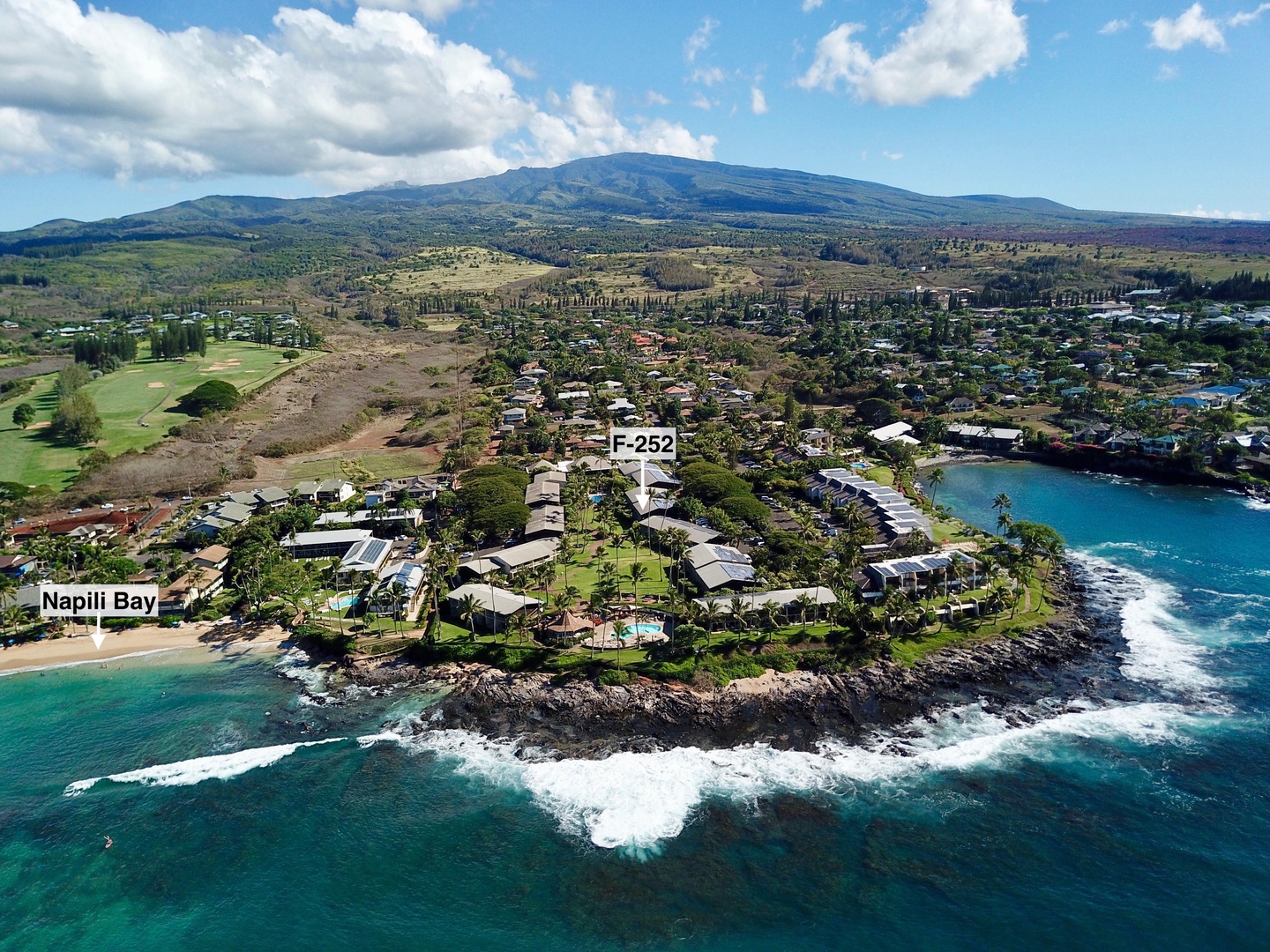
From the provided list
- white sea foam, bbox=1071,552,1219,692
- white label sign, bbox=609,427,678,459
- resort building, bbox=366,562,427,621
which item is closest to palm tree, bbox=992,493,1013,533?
white sea foam, bbox=1071,552,1219,692

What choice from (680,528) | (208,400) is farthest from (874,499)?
(208,400)

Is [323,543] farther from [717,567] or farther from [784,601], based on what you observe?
[784,601]

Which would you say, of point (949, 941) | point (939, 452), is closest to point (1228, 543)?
point (939, 452)

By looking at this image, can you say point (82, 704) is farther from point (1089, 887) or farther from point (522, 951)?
point (1089, 887)

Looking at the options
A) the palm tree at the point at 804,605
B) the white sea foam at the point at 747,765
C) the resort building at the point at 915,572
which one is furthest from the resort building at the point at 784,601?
the white sea foam at the point at 747,765

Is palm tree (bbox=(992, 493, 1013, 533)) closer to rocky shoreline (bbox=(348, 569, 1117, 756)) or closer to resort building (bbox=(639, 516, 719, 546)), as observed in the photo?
rocky shoreline (bbox=(348, 569, 1117, 756))
